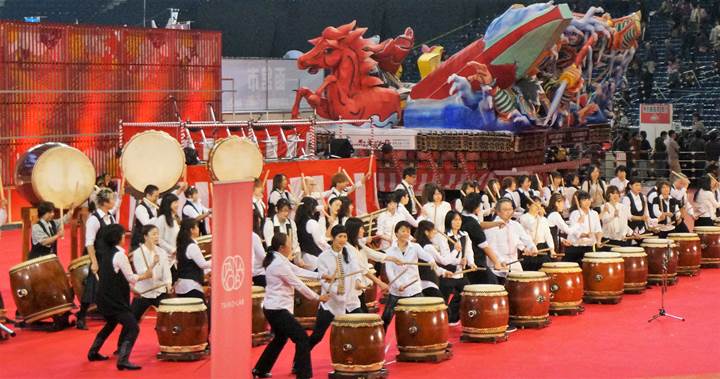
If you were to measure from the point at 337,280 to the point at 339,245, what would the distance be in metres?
0.26

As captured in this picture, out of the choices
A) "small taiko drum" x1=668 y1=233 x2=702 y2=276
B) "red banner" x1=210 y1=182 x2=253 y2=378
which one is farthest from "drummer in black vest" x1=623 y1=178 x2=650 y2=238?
"red banner" x1=210 y1=182 x2=253 y2=378

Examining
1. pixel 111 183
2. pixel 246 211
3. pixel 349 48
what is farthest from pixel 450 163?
pixel 246 211

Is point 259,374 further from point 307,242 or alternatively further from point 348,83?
point 348,83

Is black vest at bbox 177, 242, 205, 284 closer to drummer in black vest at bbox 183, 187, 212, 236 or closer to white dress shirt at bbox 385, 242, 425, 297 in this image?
white dress shirt at bbox 385, 242, 425, 297

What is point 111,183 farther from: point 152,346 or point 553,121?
point 553,121

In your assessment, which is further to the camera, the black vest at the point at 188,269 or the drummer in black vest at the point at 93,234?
the drummer in black vest at the point at 93,234

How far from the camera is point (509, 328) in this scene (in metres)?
12.4

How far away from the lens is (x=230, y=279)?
7.32 metres

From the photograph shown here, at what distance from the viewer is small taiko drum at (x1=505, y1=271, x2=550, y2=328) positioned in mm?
12422

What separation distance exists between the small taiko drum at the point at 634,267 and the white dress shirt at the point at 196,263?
5.34 metres

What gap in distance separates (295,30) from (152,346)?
2177 cm

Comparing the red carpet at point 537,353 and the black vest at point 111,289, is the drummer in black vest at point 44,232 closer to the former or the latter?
the red carpet at point 537,353

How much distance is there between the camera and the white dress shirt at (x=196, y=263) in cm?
1085

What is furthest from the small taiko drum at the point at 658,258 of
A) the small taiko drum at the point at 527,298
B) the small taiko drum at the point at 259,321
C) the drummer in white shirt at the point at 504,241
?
the small taiko drum at the point at 259,321
